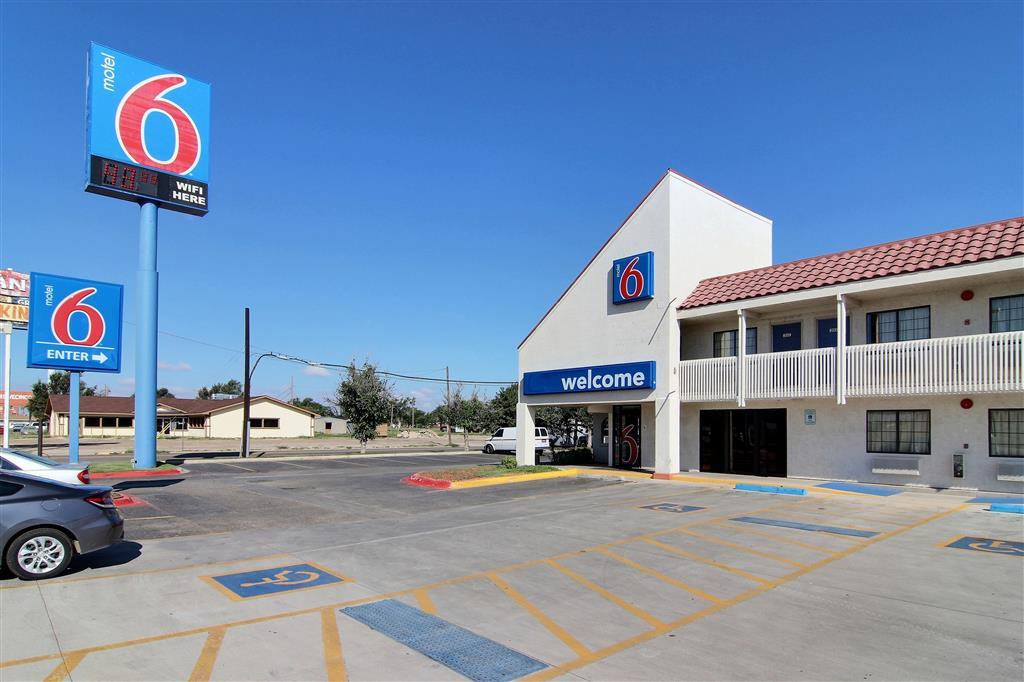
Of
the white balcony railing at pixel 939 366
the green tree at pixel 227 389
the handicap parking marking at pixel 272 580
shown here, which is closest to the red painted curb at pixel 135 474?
the handicap parking marking at pixel 272 580

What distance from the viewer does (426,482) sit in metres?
21.2

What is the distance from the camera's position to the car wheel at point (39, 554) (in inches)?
321

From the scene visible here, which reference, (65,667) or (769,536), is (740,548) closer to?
(769,536)

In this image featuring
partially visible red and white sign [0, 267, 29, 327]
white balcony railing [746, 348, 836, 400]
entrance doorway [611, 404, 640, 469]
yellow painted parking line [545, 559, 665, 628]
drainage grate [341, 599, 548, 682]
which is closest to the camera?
drainage grate [341, 599, 548, 682]

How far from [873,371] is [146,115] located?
2793cm

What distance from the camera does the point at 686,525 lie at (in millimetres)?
12711

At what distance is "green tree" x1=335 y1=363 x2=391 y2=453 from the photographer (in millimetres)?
42406

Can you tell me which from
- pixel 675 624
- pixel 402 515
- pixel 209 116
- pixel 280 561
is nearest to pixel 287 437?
pixel 209 116

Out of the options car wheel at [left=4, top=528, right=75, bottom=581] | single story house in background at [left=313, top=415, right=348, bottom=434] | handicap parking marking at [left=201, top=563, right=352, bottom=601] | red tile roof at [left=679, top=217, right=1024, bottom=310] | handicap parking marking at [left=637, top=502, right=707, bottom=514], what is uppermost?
red tile roof at [left=679, top=217, right=1024, bottom=310]

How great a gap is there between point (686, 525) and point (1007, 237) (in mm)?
11515

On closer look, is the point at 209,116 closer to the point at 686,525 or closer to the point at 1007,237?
the point at 686,525

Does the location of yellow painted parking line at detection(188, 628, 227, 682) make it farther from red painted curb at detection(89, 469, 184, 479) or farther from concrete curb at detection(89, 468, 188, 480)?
red painted curb at detection(89, 469, 184, 479)

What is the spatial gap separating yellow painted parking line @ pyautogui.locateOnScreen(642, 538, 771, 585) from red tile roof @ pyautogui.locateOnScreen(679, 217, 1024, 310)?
1170 cm

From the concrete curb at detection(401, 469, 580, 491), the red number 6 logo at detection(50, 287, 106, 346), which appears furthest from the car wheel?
the red number 6 logo at detection(50, 287, 106, 346)
